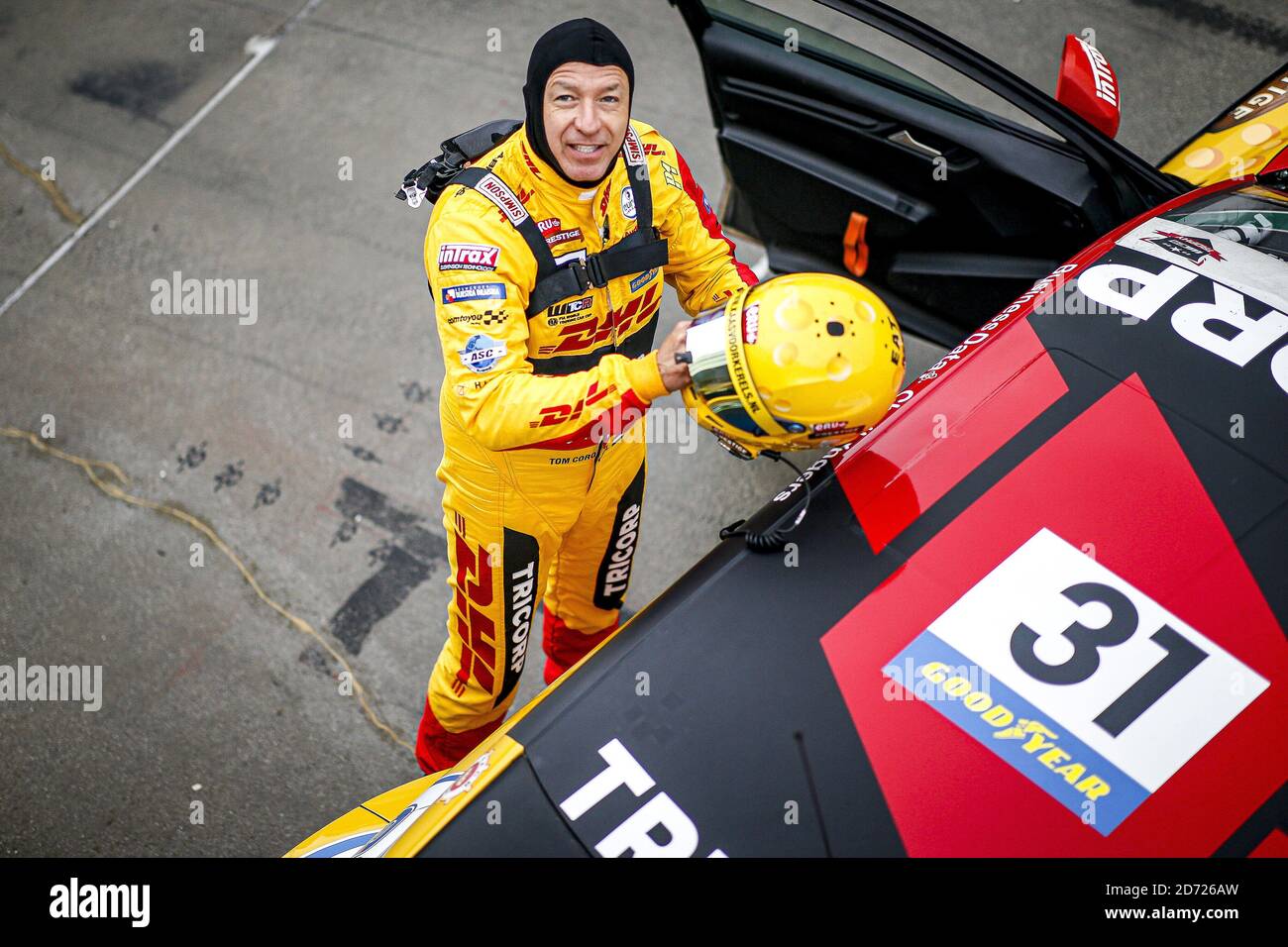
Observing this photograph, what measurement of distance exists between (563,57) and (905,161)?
3.98 feet

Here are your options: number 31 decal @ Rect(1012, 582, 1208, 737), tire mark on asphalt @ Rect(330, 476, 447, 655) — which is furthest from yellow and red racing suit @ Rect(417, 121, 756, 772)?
number 31 decal @ Rect(1012, 582, 1208, 737)

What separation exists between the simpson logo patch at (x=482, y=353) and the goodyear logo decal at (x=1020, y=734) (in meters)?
0.93

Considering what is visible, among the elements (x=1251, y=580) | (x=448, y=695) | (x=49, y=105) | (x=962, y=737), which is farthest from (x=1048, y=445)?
(x=49, y=105)

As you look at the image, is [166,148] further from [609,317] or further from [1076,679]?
[1076,679]

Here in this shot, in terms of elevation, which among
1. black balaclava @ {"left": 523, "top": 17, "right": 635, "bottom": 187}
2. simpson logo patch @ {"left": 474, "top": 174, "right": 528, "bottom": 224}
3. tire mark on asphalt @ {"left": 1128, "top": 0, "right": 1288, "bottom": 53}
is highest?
tire mark on asphalt @ {"left": 1128, "top": 0, "right": 1288, "bottom": 53}

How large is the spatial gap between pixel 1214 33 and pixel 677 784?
4.77 m

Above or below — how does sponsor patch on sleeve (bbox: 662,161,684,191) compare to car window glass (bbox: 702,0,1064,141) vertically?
below

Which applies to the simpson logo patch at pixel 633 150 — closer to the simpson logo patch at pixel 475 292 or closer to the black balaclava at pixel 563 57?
the black balaclava at pixel 563 57

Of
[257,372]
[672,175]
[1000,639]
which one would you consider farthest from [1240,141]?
[257,372]

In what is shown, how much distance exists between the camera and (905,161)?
2.81 m

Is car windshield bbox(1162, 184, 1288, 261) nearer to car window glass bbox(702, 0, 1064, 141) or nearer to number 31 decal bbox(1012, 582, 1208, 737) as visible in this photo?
car window glass bbox(702, 0, 1064, 141)

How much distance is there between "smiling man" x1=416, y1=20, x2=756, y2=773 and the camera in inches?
77.2

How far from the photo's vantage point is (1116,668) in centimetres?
174

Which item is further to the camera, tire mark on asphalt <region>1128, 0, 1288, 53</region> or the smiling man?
tire mark on asphalt <region>1128, 0, 1288, 53</region>
